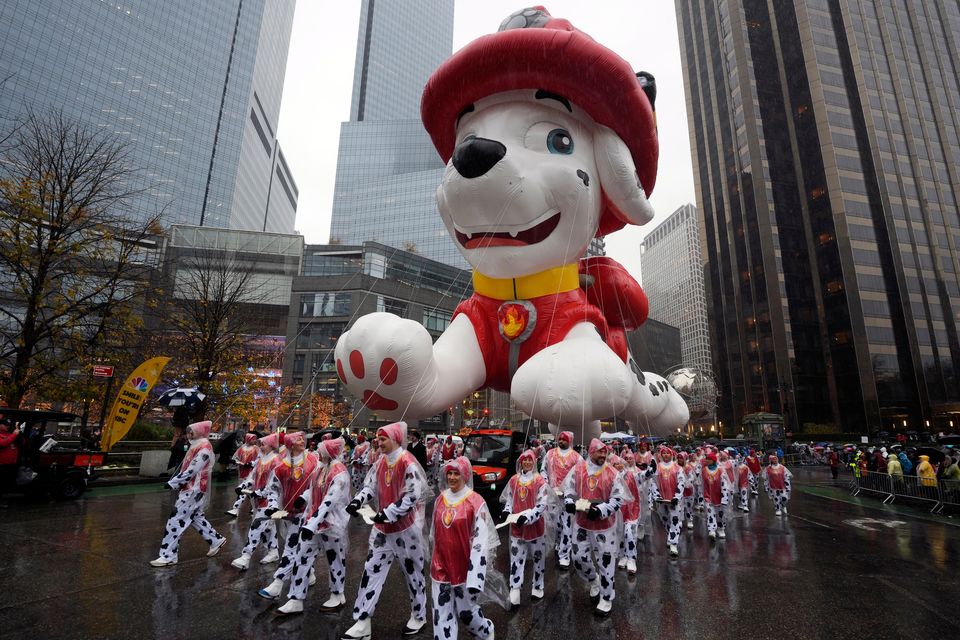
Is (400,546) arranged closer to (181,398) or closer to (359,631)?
(359,631)

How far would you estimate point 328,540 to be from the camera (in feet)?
14.4

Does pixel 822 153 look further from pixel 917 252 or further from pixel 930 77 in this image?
pixel 930 77

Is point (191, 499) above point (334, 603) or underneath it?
above

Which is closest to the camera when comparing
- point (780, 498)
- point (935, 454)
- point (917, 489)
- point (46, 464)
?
point (46, 464)

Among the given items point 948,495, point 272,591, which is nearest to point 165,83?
point 272,591

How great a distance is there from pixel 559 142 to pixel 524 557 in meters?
4.50

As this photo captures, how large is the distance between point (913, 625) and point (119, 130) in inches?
3520

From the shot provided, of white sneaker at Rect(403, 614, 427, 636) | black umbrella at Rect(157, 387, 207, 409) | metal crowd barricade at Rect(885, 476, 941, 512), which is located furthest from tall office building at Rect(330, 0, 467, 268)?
white sneaker at Rect(403, 614, 427, 636)

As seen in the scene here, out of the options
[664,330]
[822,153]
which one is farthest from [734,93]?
[664,330]

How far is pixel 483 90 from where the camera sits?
5383mm

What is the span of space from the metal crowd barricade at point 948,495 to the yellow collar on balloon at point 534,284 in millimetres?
12982

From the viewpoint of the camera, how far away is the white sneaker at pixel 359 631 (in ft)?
11.6

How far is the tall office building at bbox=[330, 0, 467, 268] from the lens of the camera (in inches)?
2918

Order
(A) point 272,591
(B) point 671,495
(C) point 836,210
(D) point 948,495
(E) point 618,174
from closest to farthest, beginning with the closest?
(A) point 272,591
(E) point 618,174
(B) point 671,495
(D) point 948,495
(C) point 836,210
